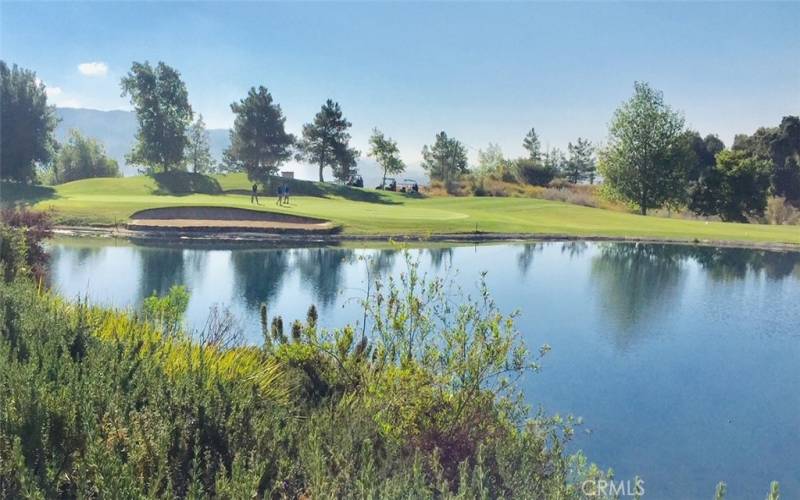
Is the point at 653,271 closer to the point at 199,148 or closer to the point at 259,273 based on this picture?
the point at 259,273

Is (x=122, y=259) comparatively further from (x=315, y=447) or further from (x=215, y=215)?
(x=315, y=447)

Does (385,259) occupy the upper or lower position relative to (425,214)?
lower

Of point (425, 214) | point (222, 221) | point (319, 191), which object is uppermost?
point (319, 191)

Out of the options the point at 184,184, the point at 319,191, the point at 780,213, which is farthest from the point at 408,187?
the point at 780,213

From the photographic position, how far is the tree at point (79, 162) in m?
65.8

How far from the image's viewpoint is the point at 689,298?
1844 cm

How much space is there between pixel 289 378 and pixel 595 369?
606 cm

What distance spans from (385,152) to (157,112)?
72.1 ft

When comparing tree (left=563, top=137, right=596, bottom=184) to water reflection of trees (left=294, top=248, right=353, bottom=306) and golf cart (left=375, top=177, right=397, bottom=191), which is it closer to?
golf cart (left=375, top=177, right=397, bottom=191)

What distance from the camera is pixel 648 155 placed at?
50.2 metres

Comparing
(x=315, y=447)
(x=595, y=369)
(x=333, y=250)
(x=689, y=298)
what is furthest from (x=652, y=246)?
(x=315, y=447)

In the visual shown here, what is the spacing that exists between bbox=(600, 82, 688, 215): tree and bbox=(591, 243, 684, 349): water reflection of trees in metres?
19.4

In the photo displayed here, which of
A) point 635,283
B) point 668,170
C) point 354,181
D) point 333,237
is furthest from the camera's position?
point 354,181

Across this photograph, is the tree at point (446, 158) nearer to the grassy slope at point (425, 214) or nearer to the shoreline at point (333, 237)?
the grassy slope at point (425, 214)
